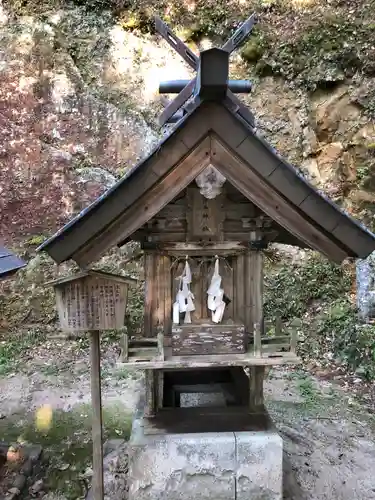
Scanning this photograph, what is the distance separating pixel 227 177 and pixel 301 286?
26.0 feet

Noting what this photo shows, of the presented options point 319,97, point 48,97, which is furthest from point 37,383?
point 319,97

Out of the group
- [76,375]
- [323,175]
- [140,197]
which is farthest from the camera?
[323,175]

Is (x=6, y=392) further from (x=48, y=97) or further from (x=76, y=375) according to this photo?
(x=48, y=97)

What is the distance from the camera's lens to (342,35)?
448 inches

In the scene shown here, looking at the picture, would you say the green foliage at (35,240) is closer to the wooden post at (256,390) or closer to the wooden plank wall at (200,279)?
the wooden plank wall at (200,279)

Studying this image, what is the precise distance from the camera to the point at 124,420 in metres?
6.56

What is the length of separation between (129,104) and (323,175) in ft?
21.3

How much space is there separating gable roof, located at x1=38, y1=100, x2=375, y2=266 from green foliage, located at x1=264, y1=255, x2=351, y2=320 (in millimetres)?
7163

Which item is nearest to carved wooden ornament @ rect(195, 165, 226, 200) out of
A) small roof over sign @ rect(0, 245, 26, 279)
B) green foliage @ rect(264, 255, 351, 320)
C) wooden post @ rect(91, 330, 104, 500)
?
wooden post @ rect(91, 330, 104, 500)

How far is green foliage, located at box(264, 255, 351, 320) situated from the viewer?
10.3m

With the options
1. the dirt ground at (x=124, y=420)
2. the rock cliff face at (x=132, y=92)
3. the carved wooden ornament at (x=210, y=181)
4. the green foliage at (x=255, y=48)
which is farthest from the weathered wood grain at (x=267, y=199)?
the green foliage at (x=255, y=48)

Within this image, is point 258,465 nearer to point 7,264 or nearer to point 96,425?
point 96,425

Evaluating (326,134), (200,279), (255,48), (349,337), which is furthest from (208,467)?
(255,48)

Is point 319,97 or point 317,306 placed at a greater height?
point 319,97
